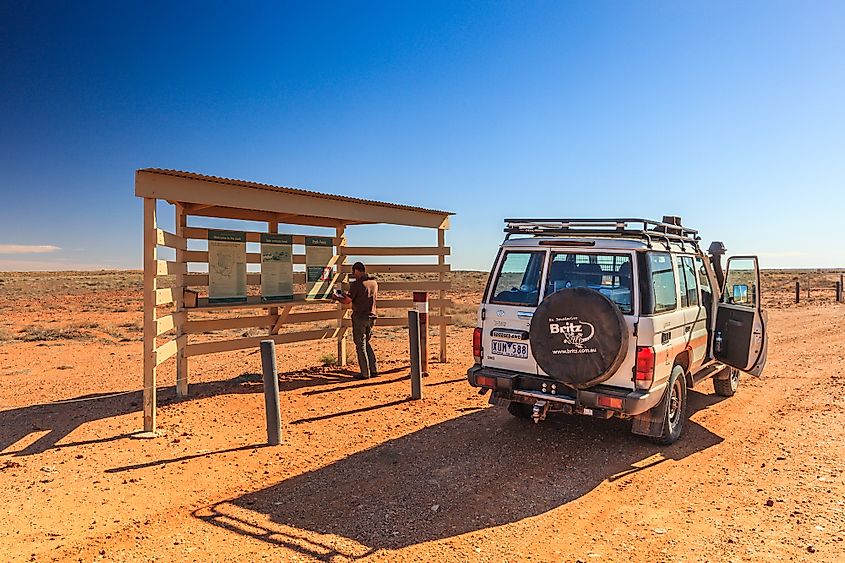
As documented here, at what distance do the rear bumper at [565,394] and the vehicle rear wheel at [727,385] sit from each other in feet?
11.5

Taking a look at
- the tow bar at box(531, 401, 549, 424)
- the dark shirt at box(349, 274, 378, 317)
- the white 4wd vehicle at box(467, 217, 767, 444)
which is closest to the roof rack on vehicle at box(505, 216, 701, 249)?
the white 4wd vehicle at box(467, 217, 767, 444)

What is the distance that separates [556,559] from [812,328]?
16.9 meters

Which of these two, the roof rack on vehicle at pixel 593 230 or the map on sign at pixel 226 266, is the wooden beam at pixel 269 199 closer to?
the map on sign at pixel 226 266

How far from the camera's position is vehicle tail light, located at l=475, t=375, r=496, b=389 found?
21.0 ft

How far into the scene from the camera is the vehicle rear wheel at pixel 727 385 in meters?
8.98

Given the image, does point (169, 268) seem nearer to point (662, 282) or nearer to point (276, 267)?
point (276, 267)

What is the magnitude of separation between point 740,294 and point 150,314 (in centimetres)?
763

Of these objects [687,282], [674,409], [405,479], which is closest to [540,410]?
[405,479]

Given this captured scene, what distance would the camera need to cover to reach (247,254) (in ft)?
31.8

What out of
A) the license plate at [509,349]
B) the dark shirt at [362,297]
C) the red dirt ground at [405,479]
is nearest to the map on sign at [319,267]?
the dark shirt at [362,297]

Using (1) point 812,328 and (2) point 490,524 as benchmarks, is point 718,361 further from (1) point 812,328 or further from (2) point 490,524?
(1) point 812,328

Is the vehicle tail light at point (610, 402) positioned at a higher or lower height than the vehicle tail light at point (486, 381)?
lower

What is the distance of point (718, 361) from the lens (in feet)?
25.8

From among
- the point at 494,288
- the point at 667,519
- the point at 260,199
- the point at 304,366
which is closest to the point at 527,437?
the point at 494,288
